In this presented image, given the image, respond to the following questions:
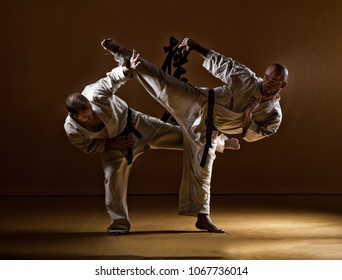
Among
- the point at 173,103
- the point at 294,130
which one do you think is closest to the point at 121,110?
the point at 173,103

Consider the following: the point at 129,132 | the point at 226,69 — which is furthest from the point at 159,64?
the point at 226,69

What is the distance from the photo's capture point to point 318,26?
6.96 meters

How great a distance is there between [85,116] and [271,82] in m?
1.11

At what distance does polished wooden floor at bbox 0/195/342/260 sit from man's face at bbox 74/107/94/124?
71 cm

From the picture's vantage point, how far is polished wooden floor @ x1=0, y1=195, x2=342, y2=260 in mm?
3859

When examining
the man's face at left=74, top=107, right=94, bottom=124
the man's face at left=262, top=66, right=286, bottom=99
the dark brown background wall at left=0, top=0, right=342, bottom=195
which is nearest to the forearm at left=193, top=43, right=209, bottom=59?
the man's face at left=262, top=66, right=286, bottom=99

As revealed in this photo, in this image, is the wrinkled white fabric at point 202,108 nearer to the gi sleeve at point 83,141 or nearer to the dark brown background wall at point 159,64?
the gi sleeve at point 83,141

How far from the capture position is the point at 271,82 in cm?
425

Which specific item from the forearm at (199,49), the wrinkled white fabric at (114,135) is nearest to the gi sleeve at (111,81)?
the wrinkled white fabric at (114,135)

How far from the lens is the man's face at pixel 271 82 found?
4.22 m

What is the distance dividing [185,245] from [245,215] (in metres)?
1.45

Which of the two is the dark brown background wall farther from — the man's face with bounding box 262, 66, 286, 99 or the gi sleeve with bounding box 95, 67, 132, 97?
the man's face with bounding box 262, 66, 286, 99

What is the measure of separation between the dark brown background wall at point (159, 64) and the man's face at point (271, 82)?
2.65 metres

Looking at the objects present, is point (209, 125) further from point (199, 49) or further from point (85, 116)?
point (85, 116)
